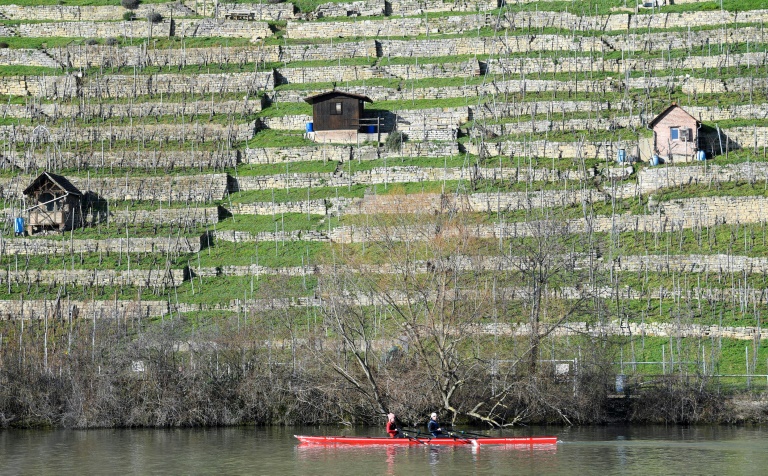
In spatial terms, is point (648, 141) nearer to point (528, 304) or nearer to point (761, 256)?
point (761, 256)

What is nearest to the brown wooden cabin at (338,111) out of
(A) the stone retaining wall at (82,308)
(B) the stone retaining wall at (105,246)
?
(B) the stone retaining wall at (105,246)

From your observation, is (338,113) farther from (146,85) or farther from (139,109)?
(146,85)

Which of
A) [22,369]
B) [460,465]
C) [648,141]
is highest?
[648,141]

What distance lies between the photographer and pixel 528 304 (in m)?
58.9

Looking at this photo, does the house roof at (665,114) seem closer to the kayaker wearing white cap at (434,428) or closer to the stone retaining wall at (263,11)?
the kayaker wearing white cap at (434,428)

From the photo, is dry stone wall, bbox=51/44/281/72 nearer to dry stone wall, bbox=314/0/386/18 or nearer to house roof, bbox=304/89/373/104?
dry stone wall, bbox=314/0/386/18

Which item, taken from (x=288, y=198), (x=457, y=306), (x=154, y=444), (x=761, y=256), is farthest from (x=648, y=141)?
(x=154, y=444)

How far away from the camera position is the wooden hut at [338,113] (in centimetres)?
8650

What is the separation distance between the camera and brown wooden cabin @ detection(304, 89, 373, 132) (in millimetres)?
86500

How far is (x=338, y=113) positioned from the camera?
86.6 metres

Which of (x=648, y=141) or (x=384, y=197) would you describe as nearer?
(x=384, y=197)

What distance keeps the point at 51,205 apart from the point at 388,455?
39938mm

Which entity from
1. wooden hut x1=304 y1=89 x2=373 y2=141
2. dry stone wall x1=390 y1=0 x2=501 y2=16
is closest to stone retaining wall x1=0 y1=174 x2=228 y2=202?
wooden hut x1=304 y1=89 x2=373 y2=141

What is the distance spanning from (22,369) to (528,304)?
80.8ft
